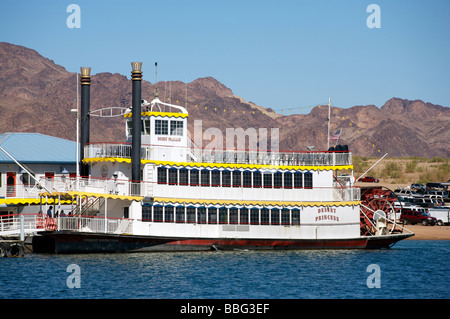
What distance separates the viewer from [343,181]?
45562mm

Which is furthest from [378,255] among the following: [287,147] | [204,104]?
[204,104]

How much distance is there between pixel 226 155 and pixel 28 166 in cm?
1725

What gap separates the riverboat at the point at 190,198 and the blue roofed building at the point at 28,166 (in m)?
5.37

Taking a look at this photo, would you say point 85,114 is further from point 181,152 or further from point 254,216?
point 254,216

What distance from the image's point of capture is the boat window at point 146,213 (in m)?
40.1

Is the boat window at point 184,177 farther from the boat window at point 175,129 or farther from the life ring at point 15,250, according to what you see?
the life ring at point 15,250

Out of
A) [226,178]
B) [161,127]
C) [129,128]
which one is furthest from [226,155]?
[129,128]

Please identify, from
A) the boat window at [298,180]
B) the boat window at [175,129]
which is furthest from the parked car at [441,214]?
the boat window at [175,129]

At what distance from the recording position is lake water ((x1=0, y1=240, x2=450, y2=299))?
3075 centimetres

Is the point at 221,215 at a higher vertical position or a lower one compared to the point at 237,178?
lower

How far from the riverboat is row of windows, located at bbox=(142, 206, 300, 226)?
0.18 feet

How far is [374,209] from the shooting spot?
48031 mm

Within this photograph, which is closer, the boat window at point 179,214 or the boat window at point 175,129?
the boat window at point 179,214
